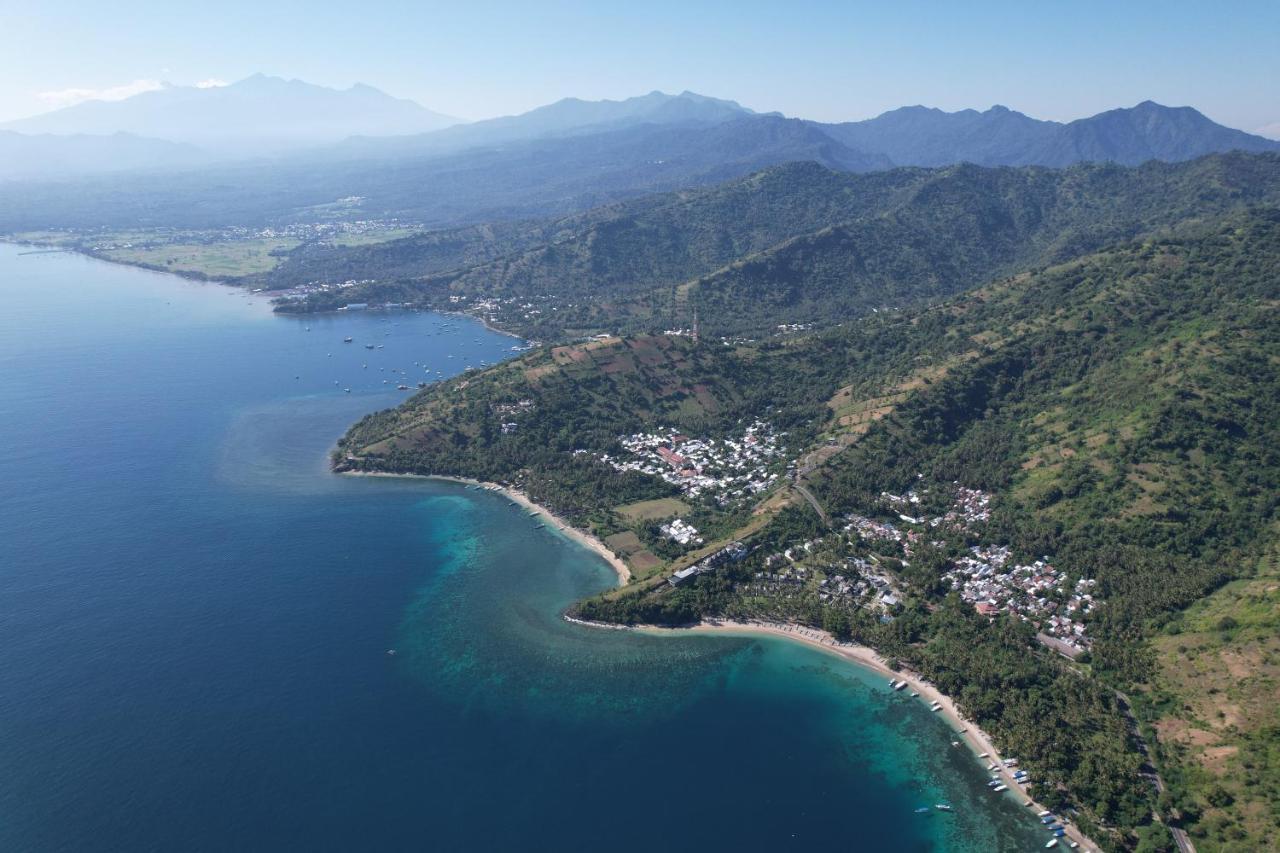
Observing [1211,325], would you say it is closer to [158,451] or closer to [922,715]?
[922,715]

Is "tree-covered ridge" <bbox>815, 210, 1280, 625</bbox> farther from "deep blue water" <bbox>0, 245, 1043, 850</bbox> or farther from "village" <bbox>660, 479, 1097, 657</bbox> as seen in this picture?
"deep blue water" <bbox>0, 245, 1043, 850</bbox>

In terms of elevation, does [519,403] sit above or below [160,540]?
above

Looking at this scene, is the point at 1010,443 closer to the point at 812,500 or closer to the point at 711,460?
the point at 812,500

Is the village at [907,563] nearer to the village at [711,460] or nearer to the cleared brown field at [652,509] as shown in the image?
the cleared brown field at [652,509]

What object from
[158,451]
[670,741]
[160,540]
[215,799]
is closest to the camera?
[215,799]

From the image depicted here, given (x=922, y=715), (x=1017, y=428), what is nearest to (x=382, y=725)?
(x=922, y=715)

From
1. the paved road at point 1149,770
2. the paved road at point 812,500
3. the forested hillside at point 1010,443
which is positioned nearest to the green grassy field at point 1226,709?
the paved road at point 1149,770
